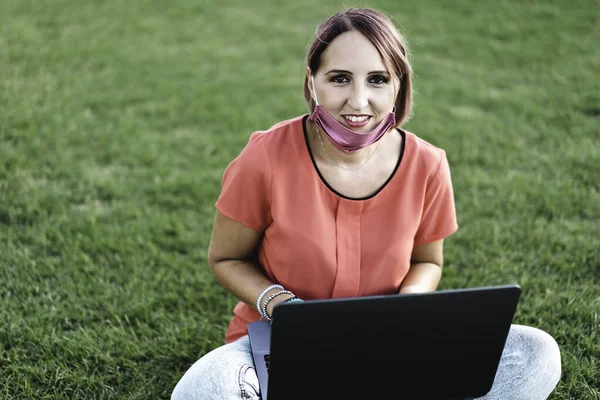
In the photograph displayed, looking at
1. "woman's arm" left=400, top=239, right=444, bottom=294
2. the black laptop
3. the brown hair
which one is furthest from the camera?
"woman's arm" left=400, top=239, right=444, bottom=294

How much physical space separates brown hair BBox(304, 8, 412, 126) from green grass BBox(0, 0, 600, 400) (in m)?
1.31

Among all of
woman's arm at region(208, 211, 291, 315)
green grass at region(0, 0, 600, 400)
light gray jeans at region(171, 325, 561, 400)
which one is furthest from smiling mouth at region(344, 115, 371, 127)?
green grass at region(0, 0, 600, 400)

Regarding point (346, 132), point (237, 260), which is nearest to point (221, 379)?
point (237, 260)

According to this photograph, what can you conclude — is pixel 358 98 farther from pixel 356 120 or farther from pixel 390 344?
pixel 390 344

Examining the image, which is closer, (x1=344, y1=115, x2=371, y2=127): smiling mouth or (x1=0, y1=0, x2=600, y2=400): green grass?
(x1=344, y1=115, x2=371, y2=127): smiling mouth

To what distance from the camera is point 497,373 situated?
2025 mm

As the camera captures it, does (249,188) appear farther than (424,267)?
No

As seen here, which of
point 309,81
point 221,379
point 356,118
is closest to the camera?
point 221,379

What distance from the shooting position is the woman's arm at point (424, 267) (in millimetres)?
2236

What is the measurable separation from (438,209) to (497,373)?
0.54 metres

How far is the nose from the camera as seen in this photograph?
A: 1944mm

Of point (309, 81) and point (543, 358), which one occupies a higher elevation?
point (309, 81)

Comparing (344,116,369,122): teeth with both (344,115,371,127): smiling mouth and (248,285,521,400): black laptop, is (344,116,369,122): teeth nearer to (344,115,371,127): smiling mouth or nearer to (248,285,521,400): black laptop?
(344,115,371,127): smiling mouth

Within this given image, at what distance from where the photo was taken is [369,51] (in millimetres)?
1944
